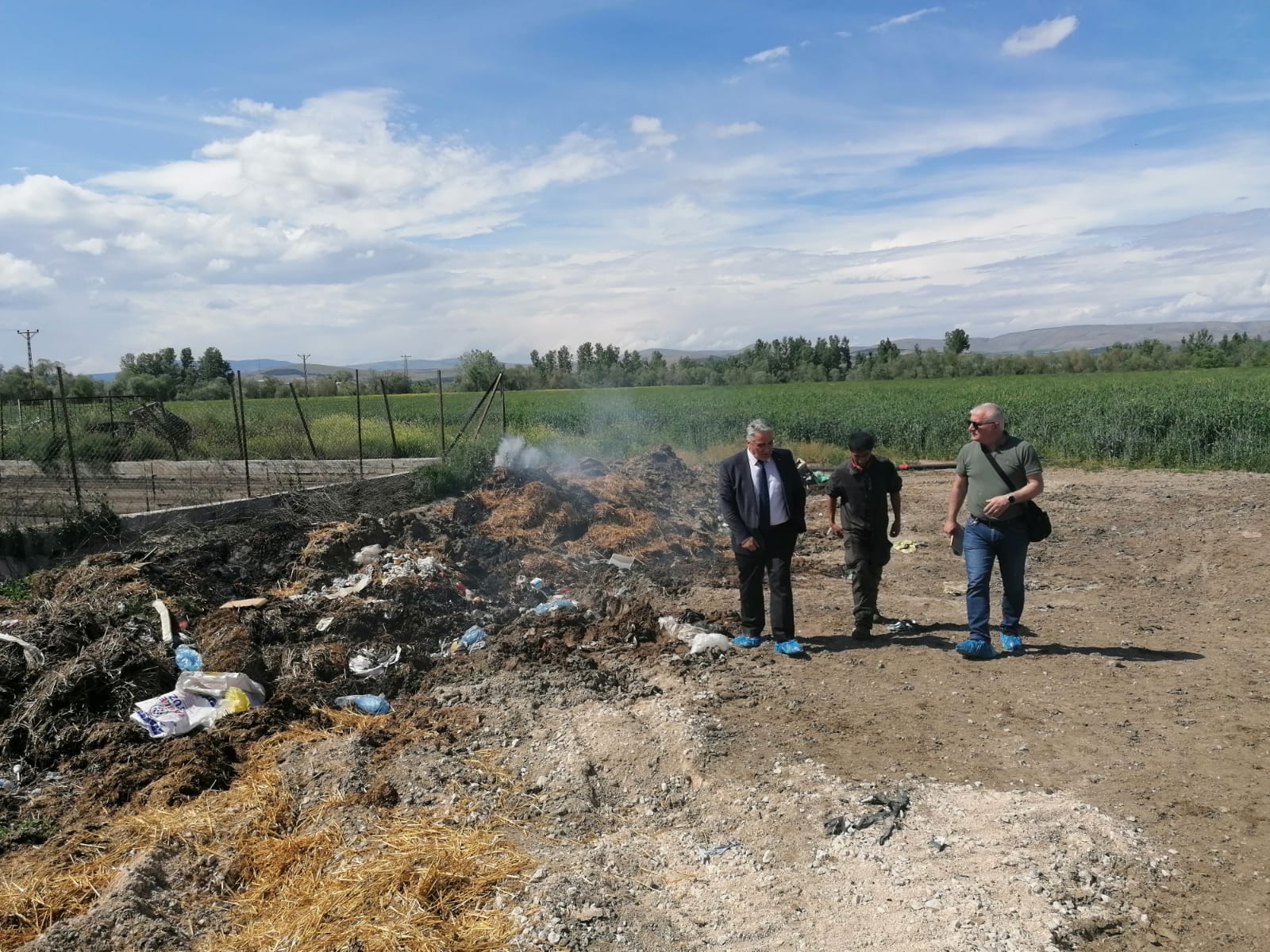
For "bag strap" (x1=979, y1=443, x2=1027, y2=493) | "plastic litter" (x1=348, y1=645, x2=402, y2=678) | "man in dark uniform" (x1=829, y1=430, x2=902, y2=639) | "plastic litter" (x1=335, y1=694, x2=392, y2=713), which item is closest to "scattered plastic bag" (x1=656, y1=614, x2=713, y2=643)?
"man in dark uniform" (x1=829, y1=430, x2=902, y2=639)

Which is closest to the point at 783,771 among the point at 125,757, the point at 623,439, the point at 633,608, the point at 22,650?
the point at 633,608

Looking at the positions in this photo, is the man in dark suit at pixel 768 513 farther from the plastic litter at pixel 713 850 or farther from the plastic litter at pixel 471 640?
the plastic litter at pixel 713 850

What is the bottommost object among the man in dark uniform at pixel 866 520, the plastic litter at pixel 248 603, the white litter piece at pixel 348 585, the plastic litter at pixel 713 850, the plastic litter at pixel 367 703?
the plastic litter at pixel 713 850

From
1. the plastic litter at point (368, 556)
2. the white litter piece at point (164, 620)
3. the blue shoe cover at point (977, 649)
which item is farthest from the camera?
the plastic litter at point (368, 556)

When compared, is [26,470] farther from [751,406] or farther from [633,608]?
[751,406]

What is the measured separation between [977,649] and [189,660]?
561 centimetres

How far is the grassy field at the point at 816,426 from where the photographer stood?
62.2ft

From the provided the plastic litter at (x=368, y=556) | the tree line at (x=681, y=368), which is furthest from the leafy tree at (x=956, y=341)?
the plastic litter at (x=368, y=556)

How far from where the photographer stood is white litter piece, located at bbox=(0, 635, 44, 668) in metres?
6.21

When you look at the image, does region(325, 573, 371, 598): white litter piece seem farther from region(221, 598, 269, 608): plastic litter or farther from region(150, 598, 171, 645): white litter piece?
region(150, 598, 171, 645): white litter piece

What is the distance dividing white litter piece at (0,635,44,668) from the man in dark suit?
4906mm

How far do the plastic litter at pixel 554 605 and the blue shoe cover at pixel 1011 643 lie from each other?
376 centimetres

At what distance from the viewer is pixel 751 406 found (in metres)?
27.5

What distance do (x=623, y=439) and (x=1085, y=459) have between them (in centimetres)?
1027
